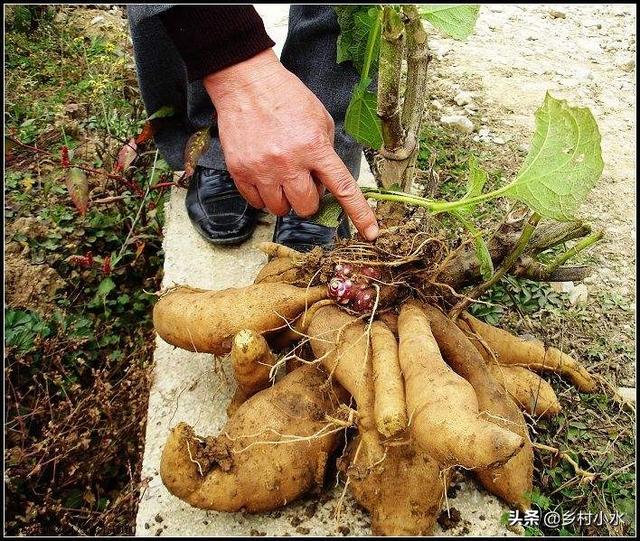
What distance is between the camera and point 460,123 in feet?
8.01

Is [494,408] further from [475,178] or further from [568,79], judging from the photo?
[568,79]

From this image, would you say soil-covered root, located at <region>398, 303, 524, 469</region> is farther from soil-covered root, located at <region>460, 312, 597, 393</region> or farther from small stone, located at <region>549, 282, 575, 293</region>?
small stone, located at <region>549, 282, 575, 293</region>

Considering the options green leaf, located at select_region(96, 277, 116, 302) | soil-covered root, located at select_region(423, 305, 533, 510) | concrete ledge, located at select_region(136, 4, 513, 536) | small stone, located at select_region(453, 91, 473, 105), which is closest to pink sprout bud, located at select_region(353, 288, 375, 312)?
soil-covered root, located at select_region(423, 305, 533, 510)

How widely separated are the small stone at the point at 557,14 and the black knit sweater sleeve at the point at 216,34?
7.87 ft

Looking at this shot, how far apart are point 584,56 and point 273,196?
7.21 feet

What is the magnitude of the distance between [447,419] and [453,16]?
80cm

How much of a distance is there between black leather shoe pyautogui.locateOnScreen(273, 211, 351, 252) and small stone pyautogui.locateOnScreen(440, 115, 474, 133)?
0.92m

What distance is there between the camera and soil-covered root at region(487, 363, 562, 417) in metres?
1.40

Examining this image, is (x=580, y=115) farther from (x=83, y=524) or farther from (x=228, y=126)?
(x=83, y=524)

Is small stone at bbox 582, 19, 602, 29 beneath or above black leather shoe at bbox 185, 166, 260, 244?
beneath

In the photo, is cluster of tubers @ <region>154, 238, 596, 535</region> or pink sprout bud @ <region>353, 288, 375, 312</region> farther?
pink sprout bud @ <region>353, 288, 375, 312</region>

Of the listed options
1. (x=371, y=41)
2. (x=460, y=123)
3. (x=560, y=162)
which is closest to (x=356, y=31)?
(x=371, y=41)

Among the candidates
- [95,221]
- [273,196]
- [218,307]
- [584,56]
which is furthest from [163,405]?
[584,56]

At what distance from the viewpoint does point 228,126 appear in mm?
1306
